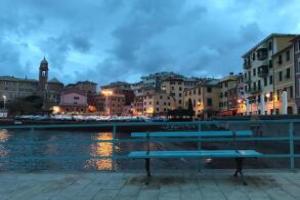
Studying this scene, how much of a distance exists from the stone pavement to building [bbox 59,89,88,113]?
170 m

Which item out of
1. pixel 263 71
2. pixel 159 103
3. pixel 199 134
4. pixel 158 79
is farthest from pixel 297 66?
pixel 158 79

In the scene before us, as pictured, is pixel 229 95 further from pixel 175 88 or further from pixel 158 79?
pixel 158 79

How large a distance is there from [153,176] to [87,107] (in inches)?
6946

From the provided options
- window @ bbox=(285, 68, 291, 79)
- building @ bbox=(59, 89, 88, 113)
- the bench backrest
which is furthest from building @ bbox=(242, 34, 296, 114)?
building @ bbox=(59, 89, 88, 113)

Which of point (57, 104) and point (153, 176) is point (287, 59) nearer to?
point (153, 176)

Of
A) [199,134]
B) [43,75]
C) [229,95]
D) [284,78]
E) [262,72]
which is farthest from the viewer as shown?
[43,75]

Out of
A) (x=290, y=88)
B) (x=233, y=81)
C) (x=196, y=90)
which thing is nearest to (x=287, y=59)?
(x=290, y=88)

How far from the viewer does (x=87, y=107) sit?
604ft

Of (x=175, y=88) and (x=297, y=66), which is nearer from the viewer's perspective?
(x=297, y=66)

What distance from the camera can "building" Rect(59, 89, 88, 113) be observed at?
178 metres

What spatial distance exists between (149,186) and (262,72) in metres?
73.1

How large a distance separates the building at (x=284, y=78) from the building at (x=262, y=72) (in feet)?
4.56

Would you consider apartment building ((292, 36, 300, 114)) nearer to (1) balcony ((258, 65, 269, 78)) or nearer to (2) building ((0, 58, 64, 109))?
(1) balcony ((258, 65, 269, 78))

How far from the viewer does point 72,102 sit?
17988 cm
